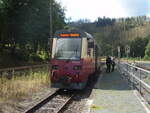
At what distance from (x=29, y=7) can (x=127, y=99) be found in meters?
24.6

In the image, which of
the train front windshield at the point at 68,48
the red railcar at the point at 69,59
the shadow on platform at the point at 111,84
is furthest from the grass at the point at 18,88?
the shadow on platform at the point at 111,84

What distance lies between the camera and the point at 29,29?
34125mm

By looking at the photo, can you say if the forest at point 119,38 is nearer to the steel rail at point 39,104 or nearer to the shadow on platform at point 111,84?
the shadow on platform at point 111,84

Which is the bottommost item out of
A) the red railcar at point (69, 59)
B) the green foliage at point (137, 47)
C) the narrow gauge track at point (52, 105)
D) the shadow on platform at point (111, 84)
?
the narrow gauge track at point (52, 105)

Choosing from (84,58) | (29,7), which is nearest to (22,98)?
(84,58)

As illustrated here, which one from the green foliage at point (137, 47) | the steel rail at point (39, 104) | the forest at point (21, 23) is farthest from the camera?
the green foliage at point (137, 47)

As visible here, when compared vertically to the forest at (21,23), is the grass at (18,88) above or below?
below

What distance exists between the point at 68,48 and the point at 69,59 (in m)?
0.71

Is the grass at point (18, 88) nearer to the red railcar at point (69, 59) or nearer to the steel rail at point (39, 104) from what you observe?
the steel rail at point (39, 104)

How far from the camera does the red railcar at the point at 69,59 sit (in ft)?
44.3

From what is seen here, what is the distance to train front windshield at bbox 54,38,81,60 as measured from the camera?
1382cm

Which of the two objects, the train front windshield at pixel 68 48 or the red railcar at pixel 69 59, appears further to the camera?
the train front windshield at pixel 68 48

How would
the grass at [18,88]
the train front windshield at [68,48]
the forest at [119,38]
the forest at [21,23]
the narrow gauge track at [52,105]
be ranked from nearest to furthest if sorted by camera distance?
the narrow gauge track at [52,105], the grass at [18,88], the train front windshield at [68,48], the forest at [21,23], the forest at [119,38]

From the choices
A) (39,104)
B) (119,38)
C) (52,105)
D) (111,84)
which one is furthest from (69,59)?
(119,38)
